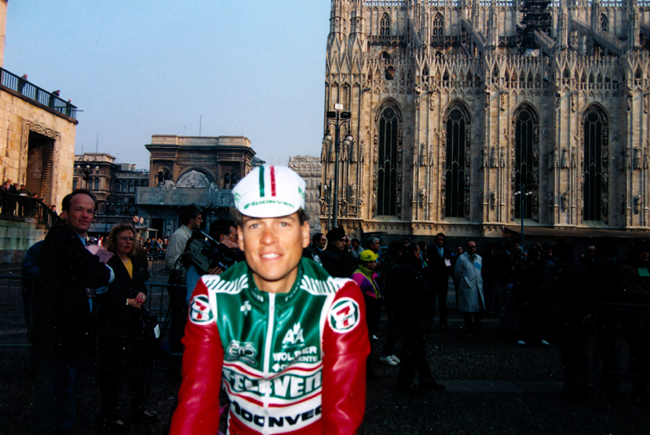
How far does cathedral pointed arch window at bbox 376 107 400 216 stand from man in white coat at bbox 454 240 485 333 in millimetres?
22746

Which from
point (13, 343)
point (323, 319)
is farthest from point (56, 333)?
point (13, 343)

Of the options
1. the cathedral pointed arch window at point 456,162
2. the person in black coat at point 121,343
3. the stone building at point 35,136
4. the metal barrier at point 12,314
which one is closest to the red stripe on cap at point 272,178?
the person in black coat at point 121,343

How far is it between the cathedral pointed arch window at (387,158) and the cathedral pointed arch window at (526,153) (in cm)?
767

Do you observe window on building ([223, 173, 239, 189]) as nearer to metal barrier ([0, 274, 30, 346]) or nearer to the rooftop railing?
the rooftop railing

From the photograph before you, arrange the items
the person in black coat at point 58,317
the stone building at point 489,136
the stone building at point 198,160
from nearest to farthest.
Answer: the person in black coat at point 58,317 < the stone building at point 489,136 < the stone building at point 198,160

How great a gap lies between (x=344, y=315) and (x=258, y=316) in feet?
0.91

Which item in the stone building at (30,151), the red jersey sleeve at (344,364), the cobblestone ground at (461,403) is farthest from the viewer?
the stone building at (30,151)

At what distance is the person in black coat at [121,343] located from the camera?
3699 mm

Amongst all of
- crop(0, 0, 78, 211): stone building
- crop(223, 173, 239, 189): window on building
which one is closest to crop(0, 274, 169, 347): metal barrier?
crop(0, 0, 78, 211): stone building

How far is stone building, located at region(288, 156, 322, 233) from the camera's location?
39.8 meters

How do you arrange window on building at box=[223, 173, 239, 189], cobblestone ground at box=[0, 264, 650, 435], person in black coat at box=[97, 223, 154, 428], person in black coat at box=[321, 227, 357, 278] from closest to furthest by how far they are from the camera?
person in black coat at box=[97, 223, 154, 428]
cobblestone ground at box=[0, 264, 650, 435]
person in black coat at box=[321, 227, 357, 278]
window on building at box=[223, 173, 239, 189]

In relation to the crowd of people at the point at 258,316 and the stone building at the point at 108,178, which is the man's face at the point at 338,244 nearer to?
the crowd of people at the point at 258,316

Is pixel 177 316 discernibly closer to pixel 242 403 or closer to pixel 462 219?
pixel 242 403

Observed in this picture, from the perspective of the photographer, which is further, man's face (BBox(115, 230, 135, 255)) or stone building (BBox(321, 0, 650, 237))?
stone building (BBox(321, 0, 650, 237))
